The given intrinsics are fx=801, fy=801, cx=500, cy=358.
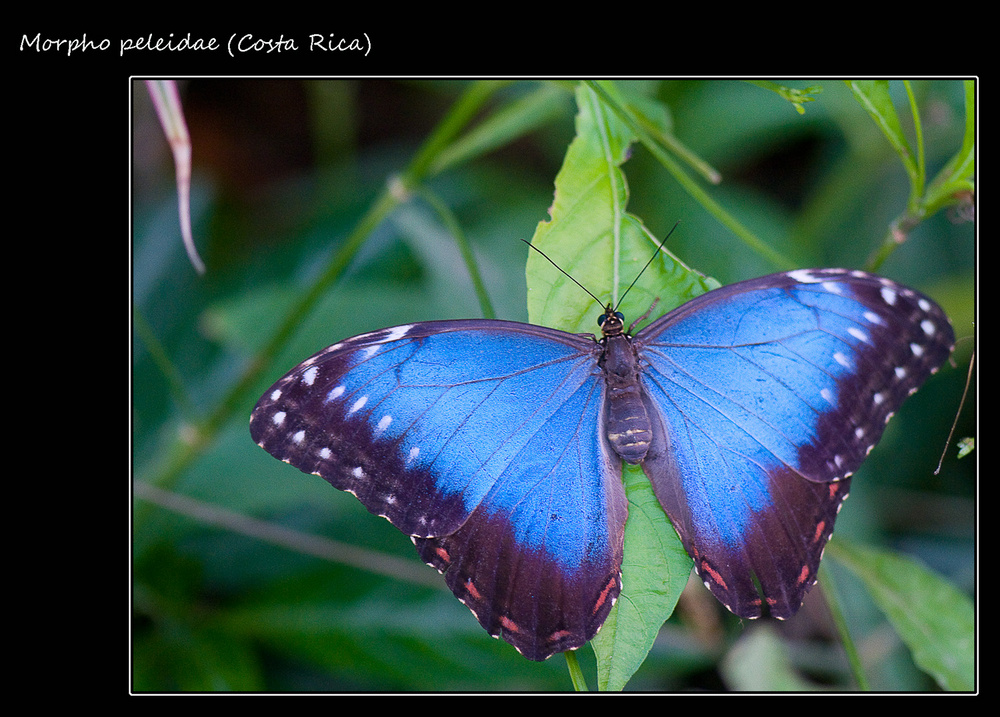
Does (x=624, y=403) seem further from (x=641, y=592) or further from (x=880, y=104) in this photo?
(x=880, y=104)

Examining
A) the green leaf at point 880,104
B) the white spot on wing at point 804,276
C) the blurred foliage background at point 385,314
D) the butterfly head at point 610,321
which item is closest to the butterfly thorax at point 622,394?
the butterfly head at point 610,321

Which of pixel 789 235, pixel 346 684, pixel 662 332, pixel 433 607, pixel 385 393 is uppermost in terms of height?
pixel 789 235

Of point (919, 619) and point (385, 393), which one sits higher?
point (385, 393)

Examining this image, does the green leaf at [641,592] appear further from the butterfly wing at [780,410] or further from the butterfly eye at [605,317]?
the butterfly eye at [605,317]

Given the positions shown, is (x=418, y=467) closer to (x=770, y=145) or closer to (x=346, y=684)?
(x=346, y=684)

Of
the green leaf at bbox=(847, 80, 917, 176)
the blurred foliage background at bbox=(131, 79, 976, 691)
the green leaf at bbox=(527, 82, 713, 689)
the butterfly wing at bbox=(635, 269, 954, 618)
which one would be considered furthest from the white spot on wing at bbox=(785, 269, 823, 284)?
the blurred foliage background at bbox=(131, 79, 976, 691)

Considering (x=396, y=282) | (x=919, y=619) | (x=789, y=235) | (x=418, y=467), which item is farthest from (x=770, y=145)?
(x=418, y=467)

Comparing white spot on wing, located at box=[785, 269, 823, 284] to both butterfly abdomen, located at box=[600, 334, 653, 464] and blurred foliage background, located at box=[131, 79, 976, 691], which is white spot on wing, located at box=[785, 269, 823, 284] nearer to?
butterfly abdomen, located at box=[600, 334, 653, 464]
